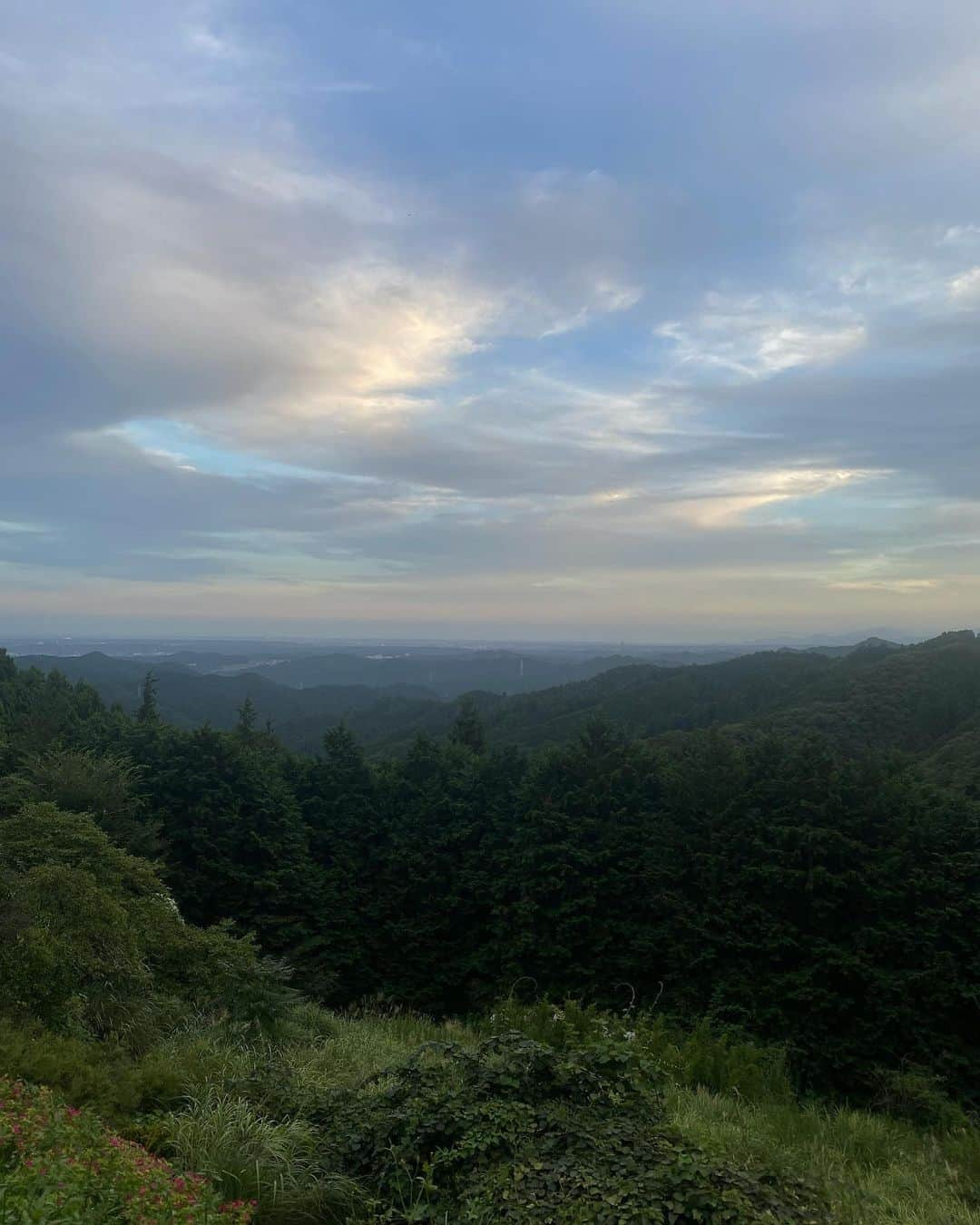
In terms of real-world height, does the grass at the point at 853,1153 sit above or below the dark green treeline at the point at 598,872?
above

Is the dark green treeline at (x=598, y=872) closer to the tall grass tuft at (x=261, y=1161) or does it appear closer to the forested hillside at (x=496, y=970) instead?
the forested hillside at (x=496, y=970)

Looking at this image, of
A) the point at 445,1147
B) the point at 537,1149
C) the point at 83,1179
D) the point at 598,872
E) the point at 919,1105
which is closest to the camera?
the point at 83,1179

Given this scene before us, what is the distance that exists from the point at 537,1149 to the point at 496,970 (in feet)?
56.8

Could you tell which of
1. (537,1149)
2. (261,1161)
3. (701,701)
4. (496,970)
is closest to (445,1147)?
(537,1149)

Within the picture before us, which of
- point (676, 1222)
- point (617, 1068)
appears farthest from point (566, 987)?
point (676, 1222)

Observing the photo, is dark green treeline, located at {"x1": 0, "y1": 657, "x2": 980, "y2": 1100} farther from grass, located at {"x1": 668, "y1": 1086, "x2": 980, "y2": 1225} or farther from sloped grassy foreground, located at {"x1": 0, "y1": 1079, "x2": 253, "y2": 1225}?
sloped grassy foreground, located at {"x1": 0, "y1": 1079, "x2": 253, "y2": 1225}

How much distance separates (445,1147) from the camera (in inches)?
169

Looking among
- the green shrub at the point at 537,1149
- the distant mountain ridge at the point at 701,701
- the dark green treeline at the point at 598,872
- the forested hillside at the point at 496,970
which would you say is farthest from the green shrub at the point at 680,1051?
the distant mountain ridge at the point at 701,701

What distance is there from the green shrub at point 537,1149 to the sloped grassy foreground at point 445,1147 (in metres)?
0.01

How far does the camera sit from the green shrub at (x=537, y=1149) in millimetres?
3553

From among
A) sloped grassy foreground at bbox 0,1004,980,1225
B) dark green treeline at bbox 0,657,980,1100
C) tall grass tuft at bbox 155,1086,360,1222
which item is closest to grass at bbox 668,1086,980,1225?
sloped grassy foreground at bbox 0,1004,980,1225

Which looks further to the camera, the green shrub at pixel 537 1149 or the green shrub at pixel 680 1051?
the green shrub at pixel 680 1051

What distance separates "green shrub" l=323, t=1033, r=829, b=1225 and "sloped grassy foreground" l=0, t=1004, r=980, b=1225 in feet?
0.04

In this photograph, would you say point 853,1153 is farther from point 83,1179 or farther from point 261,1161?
point 83,1179
